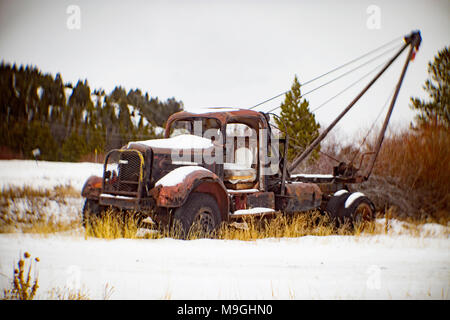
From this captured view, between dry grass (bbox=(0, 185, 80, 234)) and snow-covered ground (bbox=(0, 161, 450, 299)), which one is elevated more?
snow-covered ground (bbox=(0, 161, 450, 299))

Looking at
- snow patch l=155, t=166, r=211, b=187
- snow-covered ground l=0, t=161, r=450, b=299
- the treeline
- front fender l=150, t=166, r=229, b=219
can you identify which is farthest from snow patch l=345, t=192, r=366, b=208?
the treeline

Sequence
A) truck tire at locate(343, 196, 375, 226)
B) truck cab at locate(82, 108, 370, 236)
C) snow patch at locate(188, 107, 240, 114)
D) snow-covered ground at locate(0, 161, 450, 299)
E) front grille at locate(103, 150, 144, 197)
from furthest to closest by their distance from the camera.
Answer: truck tire at locate(343, 196, 375, 226)
snow patch at locate(188, 107, 240, 114)
front grille at locate(103, 150, 144, 197)
truck cab at locate(82, 108, 370, 236)
snow-covered ground at locate(0, 161, 450, 299)

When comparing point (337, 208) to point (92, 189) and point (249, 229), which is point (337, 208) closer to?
point (249, 229)

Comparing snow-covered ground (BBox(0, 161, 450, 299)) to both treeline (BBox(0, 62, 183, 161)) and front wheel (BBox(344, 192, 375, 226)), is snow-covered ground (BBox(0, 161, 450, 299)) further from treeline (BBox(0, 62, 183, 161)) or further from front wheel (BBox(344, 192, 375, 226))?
treeline (BBox(0, 62, 183, 161))

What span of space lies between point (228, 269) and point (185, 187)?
1.68 metres

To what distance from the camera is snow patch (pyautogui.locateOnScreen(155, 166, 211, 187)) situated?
14.9ft

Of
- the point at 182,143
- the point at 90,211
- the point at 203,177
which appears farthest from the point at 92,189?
the point at 203,177

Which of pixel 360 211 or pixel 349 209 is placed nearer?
pixel 349 209

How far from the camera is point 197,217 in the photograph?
4805 millimetres

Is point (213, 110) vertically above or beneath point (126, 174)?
above

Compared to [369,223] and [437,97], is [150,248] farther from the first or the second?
[437,97]

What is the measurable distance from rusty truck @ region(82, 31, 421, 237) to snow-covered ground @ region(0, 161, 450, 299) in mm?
685

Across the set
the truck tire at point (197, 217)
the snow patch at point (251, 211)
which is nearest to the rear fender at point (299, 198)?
the snow patch at point (251, 211)
